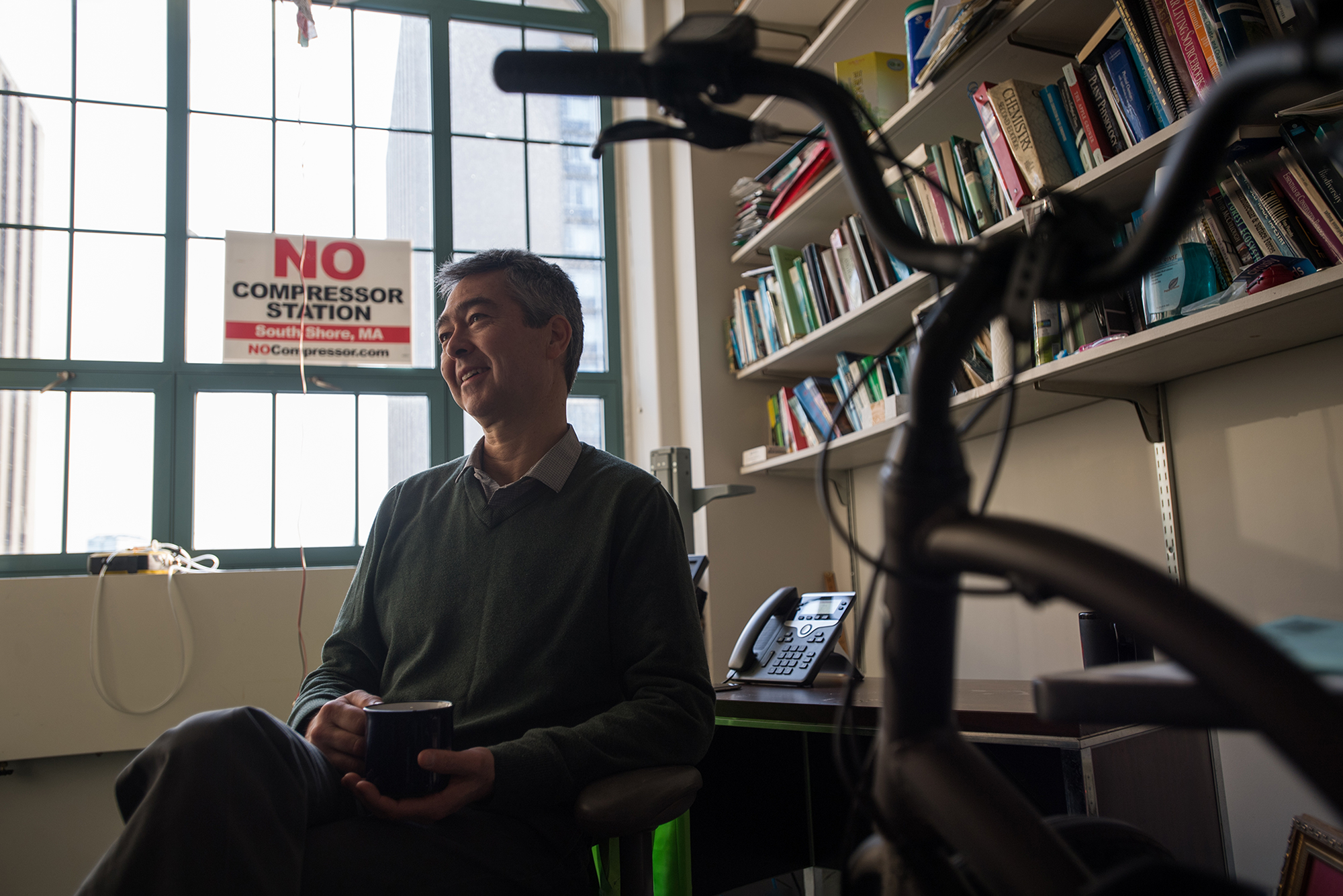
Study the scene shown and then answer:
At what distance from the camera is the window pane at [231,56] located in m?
2.96

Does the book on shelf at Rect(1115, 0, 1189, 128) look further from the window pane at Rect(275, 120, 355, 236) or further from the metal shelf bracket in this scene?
the window pane at Rect(275, 120, 355, 236)

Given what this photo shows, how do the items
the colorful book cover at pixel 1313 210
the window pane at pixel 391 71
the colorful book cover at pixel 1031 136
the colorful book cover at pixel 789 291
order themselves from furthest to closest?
the window pane at pixel 391 71, the colorful book cover at pixel 789 291, the colorful book cover at pixel 1031 136, the colorful book cover at pixel 1313 210

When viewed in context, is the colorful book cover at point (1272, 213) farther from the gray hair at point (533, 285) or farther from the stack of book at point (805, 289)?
the gray hair at point (533, 285)

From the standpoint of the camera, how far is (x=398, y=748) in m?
0.88

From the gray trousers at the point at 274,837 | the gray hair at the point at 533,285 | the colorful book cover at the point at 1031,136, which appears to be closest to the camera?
the gray trousers at the point at 274,837

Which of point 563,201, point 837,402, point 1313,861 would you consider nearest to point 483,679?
point 1313,861

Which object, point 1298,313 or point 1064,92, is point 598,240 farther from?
point 1298,313

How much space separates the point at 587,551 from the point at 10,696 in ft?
6.61

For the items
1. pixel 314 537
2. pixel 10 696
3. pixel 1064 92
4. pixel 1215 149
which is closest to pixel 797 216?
pixel 1064 92

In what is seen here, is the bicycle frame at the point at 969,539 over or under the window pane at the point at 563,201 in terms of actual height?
under

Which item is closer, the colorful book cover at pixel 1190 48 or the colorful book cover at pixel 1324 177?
the colorful book cover at pixel 1324 177

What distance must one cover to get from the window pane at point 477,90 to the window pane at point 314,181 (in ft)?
1.49

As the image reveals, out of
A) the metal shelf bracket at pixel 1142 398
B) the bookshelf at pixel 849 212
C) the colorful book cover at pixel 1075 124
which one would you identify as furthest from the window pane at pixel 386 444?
the colorful book cover at pixel 1075 124

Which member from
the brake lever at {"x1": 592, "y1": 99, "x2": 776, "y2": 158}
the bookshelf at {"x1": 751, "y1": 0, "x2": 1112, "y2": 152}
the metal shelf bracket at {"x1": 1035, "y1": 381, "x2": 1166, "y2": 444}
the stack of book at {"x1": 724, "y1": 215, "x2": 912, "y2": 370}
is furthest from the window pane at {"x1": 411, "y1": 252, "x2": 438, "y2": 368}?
the brake lever at {"x1": 592, "y1": 99, "x2": 776, "y2": 158}
